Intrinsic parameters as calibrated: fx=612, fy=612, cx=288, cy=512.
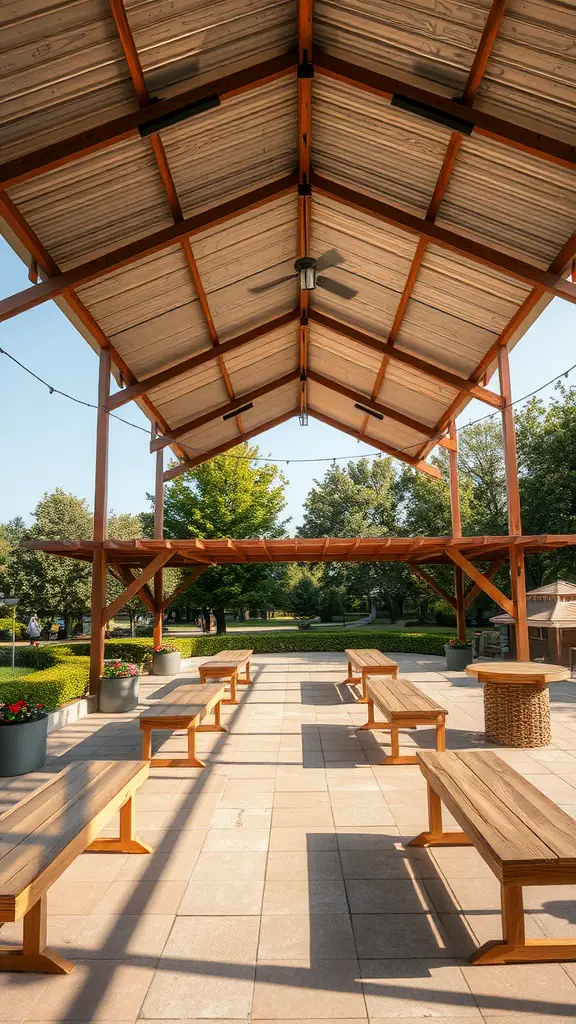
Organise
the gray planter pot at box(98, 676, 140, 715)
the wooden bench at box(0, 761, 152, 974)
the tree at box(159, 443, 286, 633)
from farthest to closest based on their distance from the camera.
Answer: the tree at box(159, 443, 286, 633)
the gray planter pot at box(98, 676, 140, 715)
the wooden bench at box(0, 761, 152, 974)

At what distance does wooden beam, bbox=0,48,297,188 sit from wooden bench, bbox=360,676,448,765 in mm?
6273

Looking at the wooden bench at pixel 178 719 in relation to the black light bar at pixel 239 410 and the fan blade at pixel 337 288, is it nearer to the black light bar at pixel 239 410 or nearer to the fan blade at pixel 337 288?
the fan blade at pixel 337 288

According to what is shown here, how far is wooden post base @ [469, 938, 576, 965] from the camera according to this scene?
2.97 m

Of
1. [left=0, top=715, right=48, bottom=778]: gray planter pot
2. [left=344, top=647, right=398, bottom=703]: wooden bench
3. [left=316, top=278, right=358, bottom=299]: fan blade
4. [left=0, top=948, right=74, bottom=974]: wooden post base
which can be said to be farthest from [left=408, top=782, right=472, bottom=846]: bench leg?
[left=316, top=278, right=358, bottom=299]: fan blade

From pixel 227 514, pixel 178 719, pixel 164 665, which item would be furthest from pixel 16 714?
pixel 227 514

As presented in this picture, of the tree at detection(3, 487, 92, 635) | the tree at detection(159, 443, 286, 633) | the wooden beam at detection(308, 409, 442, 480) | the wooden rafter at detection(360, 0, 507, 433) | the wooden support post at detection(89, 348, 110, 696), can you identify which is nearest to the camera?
the wooden rafter at detection(360, 0, 507, 433)

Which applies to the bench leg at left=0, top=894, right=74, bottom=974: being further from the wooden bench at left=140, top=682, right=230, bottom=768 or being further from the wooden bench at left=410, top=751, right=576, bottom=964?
the wooden bench at left=140, top=682, right=230, bottom=768

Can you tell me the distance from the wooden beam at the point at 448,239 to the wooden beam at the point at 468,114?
5.68 feet

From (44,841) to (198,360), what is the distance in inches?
376

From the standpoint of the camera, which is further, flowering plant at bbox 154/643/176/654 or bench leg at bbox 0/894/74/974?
flowering plant at bbox 154/643/176/654

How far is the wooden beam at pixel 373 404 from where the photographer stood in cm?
1441

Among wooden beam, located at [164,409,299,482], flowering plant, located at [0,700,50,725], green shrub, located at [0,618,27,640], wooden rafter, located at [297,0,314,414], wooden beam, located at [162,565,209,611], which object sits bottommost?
green shrub, located at [0,618,27,640]

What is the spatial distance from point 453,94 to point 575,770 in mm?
6927

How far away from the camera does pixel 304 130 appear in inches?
289
